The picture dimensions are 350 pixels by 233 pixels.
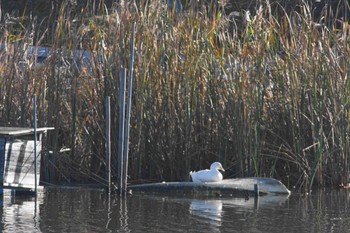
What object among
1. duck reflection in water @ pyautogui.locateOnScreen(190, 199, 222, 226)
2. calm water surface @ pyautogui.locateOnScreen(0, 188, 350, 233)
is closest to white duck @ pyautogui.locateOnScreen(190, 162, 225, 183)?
calm water surface @ pyautogui.locateOnScreen(0, 188, 350, 233)

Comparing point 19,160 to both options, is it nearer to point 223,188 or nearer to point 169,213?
point 169,213

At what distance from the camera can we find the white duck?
14500 mm

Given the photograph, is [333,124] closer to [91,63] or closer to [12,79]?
[91,63]

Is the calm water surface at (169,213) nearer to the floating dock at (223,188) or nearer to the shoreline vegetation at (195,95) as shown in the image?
the floating dock at (223,188)

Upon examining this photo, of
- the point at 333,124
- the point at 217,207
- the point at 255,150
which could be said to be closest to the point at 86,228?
the point at 217,207

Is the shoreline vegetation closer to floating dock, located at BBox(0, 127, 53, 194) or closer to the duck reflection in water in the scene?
floating dock, located at BBox(0, 127, 53, 194)

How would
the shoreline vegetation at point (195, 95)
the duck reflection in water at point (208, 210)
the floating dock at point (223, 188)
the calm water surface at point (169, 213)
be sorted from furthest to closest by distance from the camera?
the shoreline vegetation at point (195, 95)
the floating dock at point (223, 188)
the duck reflection in water at point (208, 210)
the calm water surface at point (169, 213)

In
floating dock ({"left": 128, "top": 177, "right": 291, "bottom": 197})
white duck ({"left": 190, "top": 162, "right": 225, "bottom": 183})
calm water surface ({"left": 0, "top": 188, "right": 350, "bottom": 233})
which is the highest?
white duck ({"left": 190, "top": 162, "right": 225, "bottom": 183})

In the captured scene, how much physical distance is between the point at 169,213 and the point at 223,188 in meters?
1.86

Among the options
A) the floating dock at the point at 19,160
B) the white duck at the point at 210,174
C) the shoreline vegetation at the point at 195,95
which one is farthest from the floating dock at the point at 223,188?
the floating dock at the point at 19,160

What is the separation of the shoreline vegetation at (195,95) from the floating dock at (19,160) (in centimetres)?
104

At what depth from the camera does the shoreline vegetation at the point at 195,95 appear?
15.1m

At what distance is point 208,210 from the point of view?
1315cm

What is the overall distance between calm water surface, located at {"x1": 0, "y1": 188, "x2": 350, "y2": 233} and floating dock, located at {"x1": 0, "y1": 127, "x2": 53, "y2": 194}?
0.65 feet
